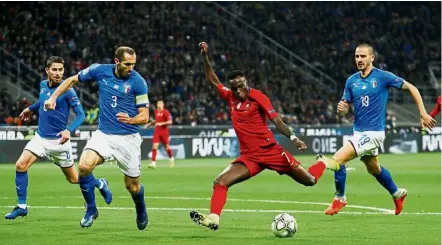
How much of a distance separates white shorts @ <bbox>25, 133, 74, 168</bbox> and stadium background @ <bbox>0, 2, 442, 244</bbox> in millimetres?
11224

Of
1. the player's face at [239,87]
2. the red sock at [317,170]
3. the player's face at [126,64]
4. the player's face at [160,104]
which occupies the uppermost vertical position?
the player's face at [126,64]

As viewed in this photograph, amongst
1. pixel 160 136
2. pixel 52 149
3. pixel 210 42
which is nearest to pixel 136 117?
pixel 52 149

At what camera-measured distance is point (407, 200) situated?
61.7 feet

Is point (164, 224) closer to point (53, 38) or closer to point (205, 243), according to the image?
point (205, 243)

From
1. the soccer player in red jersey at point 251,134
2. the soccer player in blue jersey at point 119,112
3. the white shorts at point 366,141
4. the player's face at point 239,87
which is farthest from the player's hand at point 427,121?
the soccer player in blue jersey at point 119,112

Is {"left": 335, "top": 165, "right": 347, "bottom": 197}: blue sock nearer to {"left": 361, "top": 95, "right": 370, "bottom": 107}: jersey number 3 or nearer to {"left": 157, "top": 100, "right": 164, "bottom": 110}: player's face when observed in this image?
{"left": 361, "top": 95, "right": 370, "bottom": 107}: jersey number 3

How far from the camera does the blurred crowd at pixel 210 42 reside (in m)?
42.3

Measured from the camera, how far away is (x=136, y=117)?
40.6ft

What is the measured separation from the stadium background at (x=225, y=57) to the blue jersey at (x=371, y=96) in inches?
456

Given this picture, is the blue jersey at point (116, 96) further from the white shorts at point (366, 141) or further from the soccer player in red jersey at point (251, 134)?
the white shorts at point (366, 141)

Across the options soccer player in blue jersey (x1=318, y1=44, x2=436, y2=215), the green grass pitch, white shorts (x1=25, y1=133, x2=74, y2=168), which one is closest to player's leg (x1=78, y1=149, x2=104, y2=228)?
the green grass pitch

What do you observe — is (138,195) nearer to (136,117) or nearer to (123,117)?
(136,117)

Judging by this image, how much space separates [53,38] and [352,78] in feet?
95.4

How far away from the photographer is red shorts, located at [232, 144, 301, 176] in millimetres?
12625
